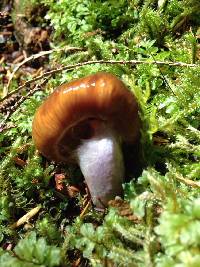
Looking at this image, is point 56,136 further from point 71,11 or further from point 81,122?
point 71,11

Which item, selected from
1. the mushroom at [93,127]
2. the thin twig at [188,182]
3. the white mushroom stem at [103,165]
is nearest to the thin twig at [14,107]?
the mushroom at [93,127]

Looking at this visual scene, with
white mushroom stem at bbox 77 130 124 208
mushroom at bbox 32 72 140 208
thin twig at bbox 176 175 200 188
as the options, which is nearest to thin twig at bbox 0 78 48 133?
mushroom at bbox 32 72 140 208

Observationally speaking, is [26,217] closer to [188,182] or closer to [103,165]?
[103,165]

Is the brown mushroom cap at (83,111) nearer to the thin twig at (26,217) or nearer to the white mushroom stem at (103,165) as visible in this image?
the white mushroom stem at (103,165)

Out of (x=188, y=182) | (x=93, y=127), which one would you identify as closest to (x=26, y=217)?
(x=93, y=127)

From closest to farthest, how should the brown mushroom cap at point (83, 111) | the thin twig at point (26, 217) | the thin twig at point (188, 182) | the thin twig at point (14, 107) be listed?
the brown mushroom cap at point (83, 111)
the thin twig at point (188, 182)
the thin twig at point (26, 217)
the thin twig at point (14, 107)

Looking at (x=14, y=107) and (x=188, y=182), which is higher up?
(x=14, y=107)

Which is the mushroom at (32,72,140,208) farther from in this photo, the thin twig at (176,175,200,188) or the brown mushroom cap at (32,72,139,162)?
the thin twig at (176,175,200,188)
